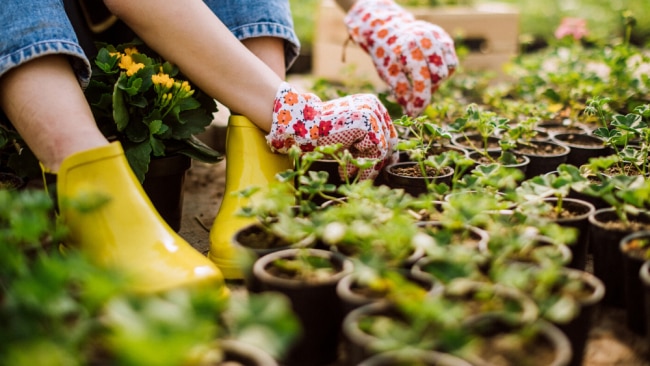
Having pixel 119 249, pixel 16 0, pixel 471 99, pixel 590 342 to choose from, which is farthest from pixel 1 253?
pixel 471 99

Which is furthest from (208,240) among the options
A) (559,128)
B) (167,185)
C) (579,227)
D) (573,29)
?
(573,29)

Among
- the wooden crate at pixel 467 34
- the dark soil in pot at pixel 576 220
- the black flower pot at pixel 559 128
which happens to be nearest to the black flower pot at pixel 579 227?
the dark soil in pot at pixel 576 220

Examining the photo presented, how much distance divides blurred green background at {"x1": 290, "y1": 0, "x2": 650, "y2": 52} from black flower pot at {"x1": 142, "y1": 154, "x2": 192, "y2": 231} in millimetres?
2643

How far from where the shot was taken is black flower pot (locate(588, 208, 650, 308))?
1145mm

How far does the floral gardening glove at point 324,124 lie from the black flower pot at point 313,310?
0.46m

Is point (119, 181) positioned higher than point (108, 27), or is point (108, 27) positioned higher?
point (108, 27)

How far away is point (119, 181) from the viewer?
122 cm

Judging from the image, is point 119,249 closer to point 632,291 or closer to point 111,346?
point 111,346

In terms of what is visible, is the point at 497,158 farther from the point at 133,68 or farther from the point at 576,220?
the point at 133,68

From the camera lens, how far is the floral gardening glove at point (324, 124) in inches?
57.5

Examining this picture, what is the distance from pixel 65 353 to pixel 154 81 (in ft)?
2.65

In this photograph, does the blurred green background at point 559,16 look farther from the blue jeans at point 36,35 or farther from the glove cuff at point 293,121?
the blue jeans at point 36,35

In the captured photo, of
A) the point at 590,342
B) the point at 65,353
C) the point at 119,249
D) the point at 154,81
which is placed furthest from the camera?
the point at 154,81

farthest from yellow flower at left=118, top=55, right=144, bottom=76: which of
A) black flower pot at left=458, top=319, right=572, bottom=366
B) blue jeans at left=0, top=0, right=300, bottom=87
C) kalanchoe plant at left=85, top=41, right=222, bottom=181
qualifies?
black flower pot at left=458, top=319, right=572, bottom=366
